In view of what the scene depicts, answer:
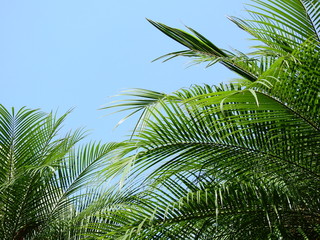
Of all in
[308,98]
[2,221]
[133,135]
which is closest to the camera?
[308,98]

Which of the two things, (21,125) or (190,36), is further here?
(21,125)

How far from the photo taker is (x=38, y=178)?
5.93m

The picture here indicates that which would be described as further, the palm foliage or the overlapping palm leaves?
the overlapping palm leaves

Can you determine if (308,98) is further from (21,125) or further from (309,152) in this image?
(21,125)

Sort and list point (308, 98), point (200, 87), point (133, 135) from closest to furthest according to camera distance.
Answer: point (308, 98) < point (133, 135) < point (200, 87)

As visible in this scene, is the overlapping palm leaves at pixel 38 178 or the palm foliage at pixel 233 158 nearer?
the palm foliage at pixel 233 158

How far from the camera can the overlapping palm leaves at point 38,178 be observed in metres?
6.02

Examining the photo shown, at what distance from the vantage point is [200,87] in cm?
439

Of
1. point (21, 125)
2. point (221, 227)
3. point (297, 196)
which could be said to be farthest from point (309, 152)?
point (21, 125)

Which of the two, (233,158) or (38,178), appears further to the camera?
(38,178)

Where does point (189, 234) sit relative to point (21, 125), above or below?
below

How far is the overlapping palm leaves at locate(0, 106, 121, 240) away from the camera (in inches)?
237

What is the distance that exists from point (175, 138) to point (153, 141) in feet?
0.54

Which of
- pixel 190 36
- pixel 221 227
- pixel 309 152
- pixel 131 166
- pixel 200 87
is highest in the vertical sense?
pixel 190 36
